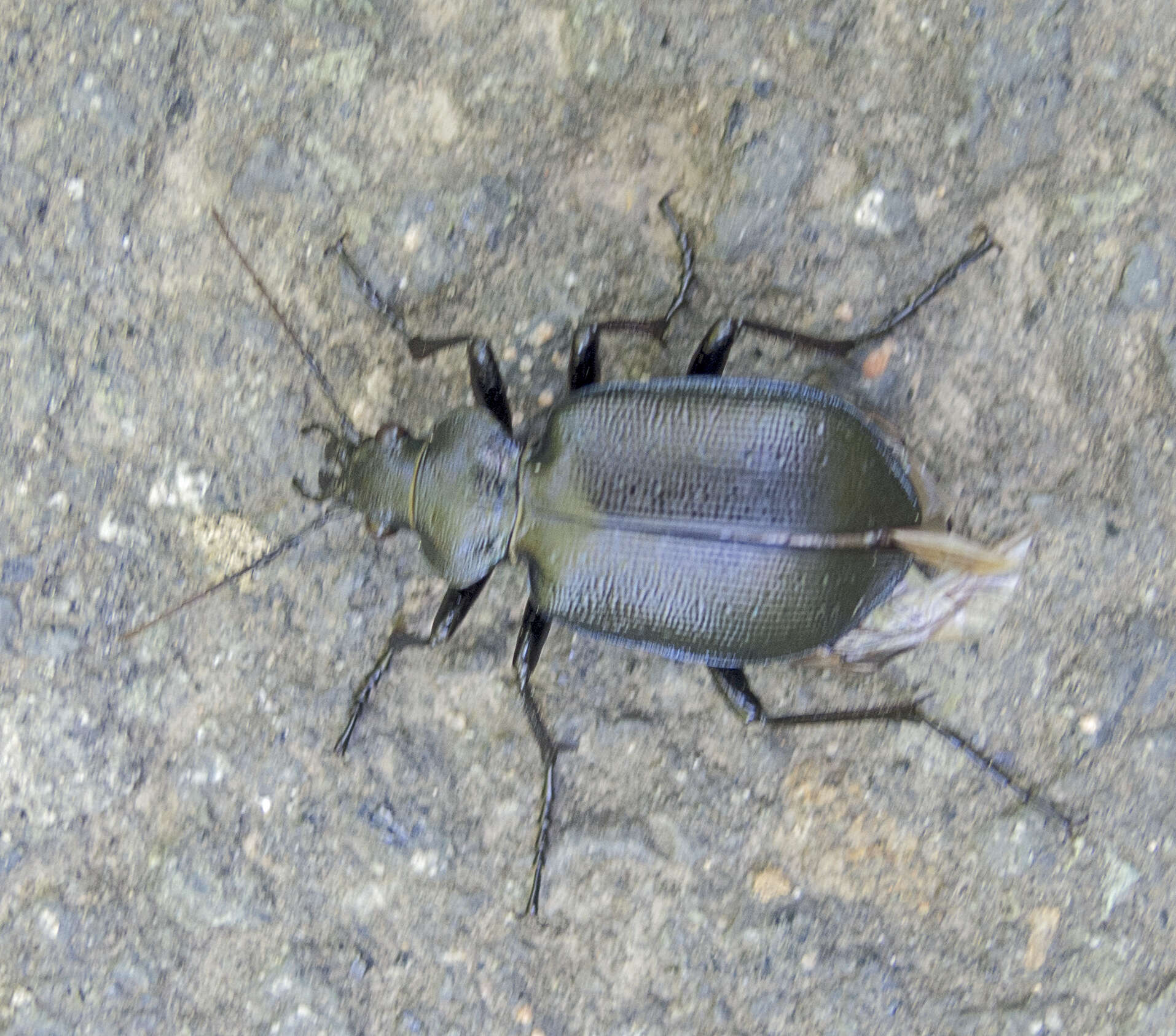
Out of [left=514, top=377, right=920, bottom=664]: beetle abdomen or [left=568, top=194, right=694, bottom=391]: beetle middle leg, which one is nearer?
[left=514, top=377, right=920, bottom=664]: beetle abdomen

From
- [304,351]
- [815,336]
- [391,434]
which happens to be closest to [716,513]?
[815,336]

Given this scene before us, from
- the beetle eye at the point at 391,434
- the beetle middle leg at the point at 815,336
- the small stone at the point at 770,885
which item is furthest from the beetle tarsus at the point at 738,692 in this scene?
the beetle eye at the point at 391,434

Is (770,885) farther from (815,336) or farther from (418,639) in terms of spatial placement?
(815,336)

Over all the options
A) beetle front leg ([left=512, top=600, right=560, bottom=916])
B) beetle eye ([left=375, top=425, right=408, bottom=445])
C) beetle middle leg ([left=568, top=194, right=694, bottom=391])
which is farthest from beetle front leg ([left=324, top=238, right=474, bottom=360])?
beetle front leg ([left=512, top=600, right=560, bottom=916])

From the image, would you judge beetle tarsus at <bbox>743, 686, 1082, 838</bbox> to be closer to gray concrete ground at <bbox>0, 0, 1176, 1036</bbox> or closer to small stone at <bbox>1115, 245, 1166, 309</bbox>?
gray concrete ground at <bbox>0, 0, 1176, 1036</bbox>

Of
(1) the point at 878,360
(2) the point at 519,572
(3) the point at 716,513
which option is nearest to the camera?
(3) the point at 716,513

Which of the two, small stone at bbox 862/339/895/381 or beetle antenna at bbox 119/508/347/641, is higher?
small stone at bbox 862/339/895/381
